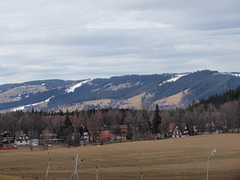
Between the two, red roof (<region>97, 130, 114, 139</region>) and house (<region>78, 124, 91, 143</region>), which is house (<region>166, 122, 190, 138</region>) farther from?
house (<region>78, 124, 91, 143</region>)

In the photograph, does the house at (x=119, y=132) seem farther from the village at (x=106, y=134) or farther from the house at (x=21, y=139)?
the house at (x=21, y=139)

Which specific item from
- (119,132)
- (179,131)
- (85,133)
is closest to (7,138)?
(85,133)

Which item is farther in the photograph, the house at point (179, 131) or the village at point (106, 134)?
the house at point (179, 131)

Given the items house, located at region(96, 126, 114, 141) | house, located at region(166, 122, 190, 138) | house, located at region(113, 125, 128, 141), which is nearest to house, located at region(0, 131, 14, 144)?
house, located at region(96, 126, 114, 141)

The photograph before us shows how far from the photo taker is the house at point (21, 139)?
15832 centimetres

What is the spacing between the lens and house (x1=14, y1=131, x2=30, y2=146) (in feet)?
519

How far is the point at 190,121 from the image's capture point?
180 meters

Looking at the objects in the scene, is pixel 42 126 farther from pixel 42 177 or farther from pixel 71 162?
pixel 42 177

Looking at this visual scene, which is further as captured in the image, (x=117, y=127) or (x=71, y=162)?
(x=117, y=127)

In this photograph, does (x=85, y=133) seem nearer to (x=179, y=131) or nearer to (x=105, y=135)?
(x=105, y=135)

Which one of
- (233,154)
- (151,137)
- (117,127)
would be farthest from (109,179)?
(117,127)

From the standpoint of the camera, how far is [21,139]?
16138 centimetres

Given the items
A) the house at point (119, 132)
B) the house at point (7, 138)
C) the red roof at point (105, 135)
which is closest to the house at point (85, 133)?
the red roof at point (105, 135)

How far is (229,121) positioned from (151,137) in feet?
126
